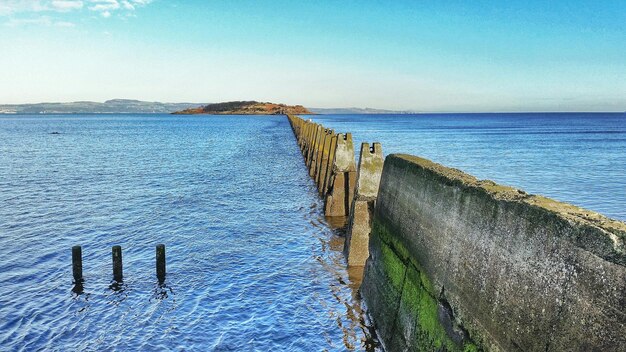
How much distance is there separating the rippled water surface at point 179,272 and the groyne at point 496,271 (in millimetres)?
2343

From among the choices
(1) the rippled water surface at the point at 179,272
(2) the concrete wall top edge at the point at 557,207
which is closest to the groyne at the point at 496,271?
(2) the concrete wall top edge at the point at 557,207

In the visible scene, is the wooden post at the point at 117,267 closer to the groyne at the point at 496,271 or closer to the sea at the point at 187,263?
the sea at the point at 187,263

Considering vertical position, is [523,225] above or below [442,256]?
above

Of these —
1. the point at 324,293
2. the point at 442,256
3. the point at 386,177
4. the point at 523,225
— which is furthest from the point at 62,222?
the point at 523,225

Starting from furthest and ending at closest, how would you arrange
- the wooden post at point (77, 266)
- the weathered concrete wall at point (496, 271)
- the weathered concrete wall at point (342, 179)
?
the weathered concrete wall at point (342, 179), the wooden post at point (77, 266), the weathered concrete wall at point (496, 271)

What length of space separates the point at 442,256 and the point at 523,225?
1.68 meters

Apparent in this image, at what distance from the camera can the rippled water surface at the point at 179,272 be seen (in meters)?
8.98

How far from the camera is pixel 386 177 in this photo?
9.17 metres

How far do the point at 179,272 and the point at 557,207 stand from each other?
33.6ft

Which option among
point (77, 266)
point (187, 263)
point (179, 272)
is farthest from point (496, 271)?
point (77, 266)

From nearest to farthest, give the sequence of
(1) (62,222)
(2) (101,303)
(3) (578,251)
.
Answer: (3) (578,251) → (2) (101,303) → (1) (62,222)

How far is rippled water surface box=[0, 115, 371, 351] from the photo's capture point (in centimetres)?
898

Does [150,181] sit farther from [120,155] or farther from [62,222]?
[120,155]

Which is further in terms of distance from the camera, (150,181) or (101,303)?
(150,181)
